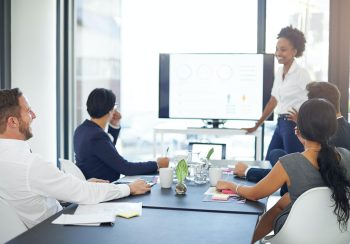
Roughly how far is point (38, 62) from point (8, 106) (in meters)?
2.90

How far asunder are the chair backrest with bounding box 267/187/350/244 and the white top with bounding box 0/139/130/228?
0.80m

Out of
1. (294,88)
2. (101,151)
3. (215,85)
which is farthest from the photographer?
(215,85)

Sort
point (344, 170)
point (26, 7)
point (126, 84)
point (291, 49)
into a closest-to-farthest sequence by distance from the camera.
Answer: point (344, 170)
point (291, 49)
point (26, 7)
point (126, 84)

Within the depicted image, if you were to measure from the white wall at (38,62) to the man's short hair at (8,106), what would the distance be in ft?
8.18

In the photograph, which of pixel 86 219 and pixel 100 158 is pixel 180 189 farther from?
pixel 100 158

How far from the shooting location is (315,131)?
2121 mm

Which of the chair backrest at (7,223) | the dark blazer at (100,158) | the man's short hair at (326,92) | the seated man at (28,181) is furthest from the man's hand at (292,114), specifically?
the chair backrest at (7,223)

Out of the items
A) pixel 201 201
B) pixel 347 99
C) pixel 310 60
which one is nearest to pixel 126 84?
pixel 310 60

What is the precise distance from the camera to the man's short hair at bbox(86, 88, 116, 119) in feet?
9.66

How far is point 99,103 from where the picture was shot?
2.95 meters

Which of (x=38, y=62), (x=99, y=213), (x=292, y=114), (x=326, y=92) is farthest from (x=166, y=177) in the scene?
(x=38, y=62)

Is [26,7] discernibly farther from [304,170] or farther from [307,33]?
[304,170]

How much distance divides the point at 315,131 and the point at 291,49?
2257mm

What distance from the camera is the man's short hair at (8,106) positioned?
216cm
